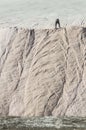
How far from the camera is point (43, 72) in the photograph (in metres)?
38.1

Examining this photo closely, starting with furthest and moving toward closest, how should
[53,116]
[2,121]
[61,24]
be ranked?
[61,24] < [53,116] < [2,121]

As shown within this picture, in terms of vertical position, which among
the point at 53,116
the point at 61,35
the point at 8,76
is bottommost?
the point at 53,116

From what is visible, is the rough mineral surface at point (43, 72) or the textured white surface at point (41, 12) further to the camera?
the textured white surface at point (41, 12)

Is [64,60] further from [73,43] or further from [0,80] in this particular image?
[0,80]

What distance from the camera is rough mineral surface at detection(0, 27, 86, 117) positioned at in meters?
Answer: 36.3

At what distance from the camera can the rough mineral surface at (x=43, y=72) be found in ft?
119

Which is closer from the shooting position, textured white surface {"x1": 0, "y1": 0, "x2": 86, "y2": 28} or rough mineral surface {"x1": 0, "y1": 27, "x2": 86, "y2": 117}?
rough mineral surface {"x1": 0, "y1": 27, "x2": 86, "y2": 117}

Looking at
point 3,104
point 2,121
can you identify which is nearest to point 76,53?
point 3,104

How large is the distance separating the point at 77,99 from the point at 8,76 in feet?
18.5

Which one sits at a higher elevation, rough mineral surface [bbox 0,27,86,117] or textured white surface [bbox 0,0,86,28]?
textured white surface [bbox 0,0,86,28]

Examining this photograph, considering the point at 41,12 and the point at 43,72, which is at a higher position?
the point at 41,12

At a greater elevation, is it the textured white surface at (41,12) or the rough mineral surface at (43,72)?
the textured white surface at (41,12)

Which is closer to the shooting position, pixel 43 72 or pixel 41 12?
pixel 43 72

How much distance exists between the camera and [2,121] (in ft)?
108
